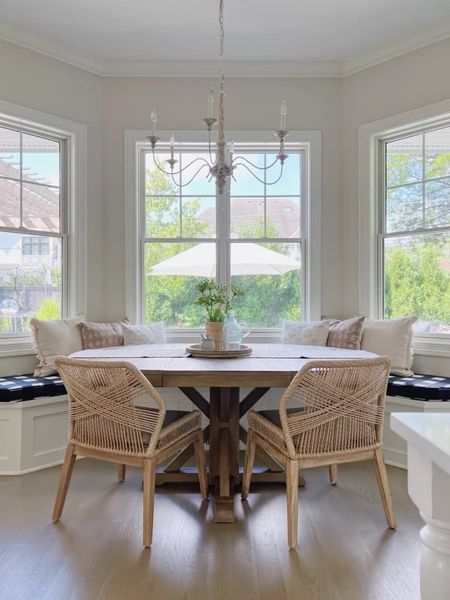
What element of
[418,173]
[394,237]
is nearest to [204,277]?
[394,237]

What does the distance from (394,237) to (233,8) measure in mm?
2081

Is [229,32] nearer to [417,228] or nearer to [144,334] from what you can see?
[417,228]

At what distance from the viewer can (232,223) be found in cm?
419

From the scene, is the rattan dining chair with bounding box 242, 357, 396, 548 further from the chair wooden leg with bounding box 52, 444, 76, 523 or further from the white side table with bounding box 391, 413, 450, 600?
the white side table with bounding box 391, 413, 450, 600

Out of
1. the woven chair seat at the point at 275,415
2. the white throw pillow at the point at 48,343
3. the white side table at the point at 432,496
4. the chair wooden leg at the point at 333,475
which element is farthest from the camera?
the white throw pillow at the point at 48,343

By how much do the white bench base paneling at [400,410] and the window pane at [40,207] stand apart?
289 cm

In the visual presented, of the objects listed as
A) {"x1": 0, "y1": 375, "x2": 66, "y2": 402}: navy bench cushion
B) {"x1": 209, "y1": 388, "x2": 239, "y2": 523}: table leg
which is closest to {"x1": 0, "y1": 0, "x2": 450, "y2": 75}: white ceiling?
{"x1": 0, "y1": 375, "x2": 66, "y2": 402}: navy bench cushion

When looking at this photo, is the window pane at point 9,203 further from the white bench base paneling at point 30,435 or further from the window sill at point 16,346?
the white bench base paneling at point 30,435

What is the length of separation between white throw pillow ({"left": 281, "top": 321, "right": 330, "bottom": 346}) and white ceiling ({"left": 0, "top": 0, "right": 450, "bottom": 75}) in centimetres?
211

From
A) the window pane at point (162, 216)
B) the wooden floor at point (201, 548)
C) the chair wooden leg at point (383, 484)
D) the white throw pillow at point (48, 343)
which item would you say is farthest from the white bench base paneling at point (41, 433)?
the window pane at point (162, 216)

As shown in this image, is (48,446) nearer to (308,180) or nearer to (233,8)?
(308,180)

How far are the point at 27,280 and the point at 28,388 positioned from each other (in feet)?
3.27

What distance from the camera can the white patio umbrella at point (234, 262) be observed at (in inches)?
158

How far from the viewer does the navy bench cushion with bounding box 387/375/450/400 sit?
121 inches
